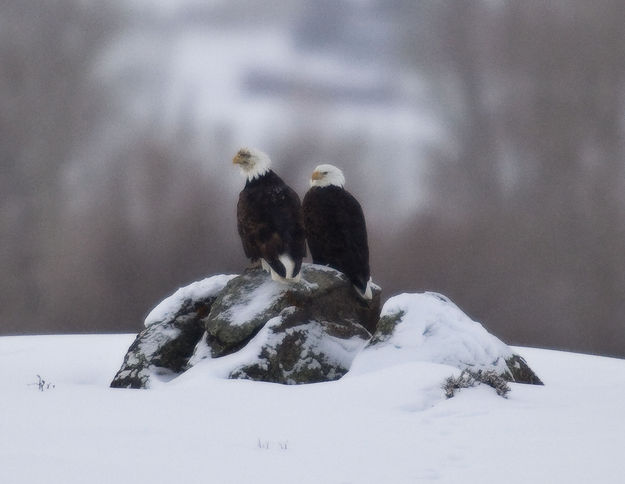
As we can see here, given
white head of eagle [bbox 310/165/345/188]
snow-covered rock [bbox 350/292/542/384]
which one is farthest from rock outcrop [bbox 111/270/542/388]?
white head of eagle [bbox 310/165/345/188]

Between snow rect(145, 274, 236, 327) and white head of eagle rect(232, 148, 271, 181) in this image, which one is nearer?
white head of eagle rect(232, 148, 271, 181)

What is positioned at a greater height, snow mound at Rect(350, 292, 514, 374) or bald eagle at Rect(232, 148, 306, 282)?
bald eagle at Rect(232, 148, 306, 282)

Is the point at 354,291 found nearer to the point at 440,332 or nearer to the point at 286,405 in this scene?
the point at 440,332

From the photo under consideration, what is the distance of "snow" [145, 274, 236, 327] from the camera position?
24.7ft

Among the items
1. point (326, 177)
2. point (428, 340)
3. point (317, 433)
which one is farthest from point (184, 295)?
point (317, 433)

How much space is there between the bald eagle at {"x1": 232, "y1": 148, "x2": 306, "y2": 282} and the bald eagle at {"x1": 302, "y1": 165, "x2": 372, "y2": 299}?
48cm

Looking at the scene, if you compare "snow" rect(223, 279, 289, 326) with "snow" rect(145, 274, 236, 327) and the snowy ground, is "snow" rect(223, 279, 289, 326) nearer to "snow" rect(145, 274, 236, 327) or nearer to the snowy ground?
"snow" rect(145, 274, 236, 327)

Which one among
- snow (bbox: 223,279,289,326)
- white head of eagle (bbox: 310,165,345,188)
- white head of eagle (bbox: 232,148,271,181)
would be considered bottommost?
snow (bbox: 223,279,289,326)

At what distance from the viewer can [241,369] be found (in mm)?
6055

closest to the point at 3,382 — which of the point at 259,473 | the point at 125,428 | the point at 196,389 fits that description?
the point at 196,389

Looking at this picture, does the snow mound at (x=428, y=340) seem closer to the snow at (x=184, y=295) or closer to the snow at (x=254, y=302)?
the snow at (x=254, y=302)

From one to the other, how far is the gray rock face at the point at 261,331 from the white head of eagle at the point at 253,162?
1.01 metres

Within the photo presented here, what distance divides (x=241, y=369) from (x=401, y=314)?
4.82ft

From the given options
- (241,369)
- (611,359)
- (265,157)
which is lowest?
(611,359)
